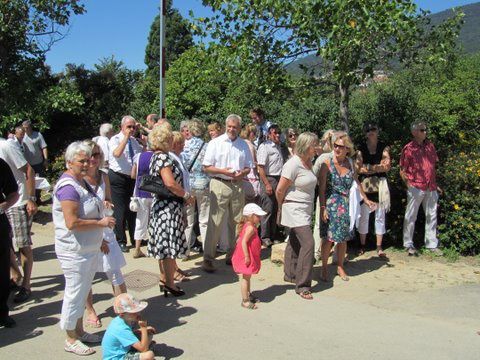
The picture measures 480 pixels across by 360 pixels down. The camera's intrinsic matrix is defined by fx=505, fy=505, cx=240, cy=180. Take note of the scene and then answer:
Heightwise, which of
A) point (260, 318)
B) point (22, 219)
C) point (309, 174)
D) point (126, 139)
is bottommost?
point (260, 318)

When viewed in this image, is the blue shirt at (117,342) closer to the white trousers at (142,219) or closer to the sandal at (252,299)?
the sandal at (252,299)

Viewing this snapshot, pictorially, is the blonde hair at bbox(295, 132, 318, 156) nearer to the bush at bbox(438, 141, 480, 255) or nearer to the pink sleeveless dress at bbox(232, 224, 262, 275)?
the pink sleeveless dress at bbox(232, 224, 262, 275)

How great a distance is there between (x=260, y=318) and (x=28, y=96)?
8.96 metres

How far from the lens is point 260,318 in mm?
4793

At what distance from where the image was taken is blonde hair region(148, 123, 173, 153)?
203 inches

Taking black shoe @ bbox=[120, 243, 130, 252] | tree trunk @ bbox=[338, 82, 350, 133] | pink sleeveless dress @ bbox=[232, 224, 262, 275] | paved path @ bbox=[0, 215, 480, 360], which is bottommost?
paved path @ bbox=[0, 215, 480, 360]

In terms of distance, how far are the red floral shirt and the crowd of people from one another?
1 centimetres

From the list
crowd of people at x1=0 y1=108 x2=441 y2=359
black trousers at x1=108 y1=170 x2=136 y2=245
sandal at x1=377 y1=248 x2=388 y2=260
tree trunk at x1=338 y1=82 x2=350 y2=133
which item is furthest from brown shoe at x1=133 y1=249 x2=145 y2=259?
tree trunk at x1=338 y1=82 x2=350 y2=133

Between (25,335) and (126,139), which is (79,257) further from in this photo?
(126,139)

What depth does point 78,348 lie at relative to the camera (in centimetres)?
403

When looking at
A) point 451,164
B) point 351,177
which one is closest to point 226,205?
point 351,177

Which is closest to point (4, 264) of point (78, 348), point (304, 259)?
point (78, 348)

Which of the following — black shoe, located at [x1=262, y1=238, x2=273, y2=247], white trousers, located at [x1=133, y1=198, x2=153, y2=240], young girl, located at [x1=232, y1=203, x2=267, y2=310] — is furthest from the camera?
black shoe, located at [x1=262, y1=238, x2=273, y2=247]

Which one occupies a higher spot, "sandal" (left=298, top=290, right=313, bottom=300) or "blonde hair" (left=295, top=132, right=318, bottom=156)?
"blonde hair" (left=295, top=132, right=318, bottom=156)
